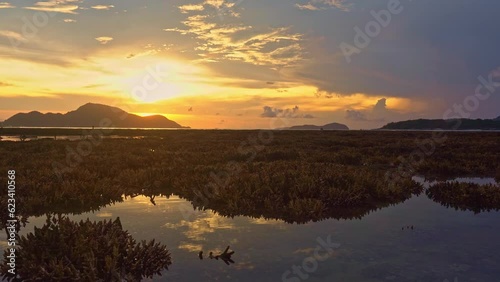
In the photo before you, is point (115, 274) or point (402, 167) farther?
point (402, 167)

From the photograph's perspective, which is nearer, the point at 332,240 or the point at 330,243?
the point at 330,243

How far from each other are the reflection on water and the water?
17mm

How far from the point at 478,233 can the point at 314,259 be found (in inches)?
194

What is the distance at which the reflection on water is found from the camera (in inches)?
266

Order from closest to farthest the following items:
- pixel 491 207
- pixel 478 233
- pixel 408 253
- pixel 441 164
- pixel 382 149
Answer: pixel 408 253 → pixel 478 233 → pixel 491 207 → pixel 441 164 → pixel 382 149

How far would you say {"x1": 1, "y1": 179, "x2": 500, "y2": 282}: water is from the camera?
22.1ft

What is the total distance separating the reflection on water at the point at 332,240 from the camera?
6754 millimetres

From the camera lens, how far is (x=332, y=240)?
8766 millimetres

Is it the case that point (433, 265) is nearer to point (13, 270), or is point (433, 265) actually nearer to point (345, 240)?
point (345, 240)

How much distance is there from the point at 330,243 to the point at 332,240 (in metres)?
0.26

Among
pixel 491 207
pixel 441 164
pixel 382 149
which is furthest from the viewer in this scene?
pixel 382 149

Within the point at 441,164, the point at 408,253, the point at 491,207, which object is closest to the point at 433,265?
the point at 408,253

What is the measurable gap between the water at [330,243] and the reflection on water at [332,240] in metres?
0.02

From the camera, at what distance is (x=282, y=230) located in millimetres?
9664
